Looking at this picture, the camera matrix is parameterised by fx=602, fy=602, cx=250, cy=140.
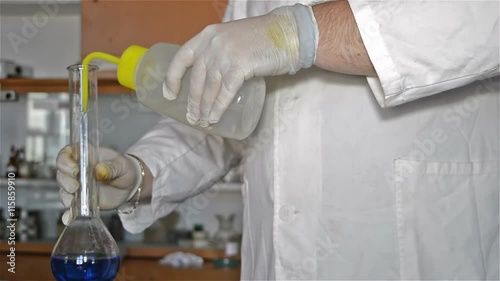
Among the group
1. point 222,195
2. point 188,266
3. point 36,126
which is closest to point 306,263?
point 188,266

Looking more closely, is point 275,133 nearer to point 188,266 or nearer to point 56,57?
point 188,266

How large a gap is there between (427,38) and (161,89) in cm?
37

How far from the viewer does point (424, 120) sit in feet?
3.07

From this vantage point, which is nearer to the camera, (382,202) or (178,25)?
(382,202)

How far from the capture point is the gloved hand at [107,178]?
2.62 ft

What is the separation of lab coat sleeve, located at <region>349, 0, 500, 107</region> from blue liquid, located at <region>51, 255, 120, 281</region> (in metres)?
0.41

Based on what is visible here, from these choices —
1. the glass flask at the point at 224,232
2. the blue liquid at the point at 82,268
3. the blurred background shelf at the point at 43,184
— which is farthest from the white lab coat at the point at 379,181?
the glass flask at the point at 224,232

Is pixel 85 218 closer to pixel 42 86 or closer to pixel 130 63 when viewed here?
pixel 130 63

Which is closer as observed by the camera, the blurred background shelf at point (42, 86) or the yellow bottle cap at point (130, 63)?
the yellow bottle cap at point (130, 63)

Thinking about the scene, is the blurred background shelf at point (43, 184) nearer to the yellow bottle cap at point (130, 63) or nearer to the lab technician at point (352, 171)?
the lab technician at point (352, 171)

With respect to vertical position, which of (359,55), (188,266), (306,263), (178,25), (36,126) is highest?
(178,25)

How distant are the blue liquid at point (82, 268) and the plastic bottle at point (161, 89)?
246 mm

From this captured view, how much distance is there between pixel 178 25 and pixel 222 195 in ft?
3.53

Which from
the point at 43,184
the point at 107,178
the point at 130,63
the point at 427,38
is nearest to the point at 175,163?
the point at 107,178
